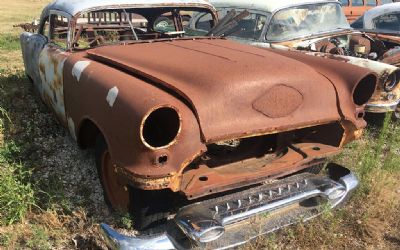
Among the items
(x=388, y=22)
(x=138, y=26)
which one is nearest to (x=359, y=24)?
(x=388, y=22)

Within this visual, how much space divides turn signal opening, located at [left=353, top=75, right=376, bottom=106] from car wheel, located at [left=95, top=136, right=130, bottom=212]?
1.78 metres

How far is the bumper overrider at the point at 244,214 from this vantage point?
231cm

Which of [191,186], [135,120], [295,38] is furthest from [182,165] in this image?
[295,38]

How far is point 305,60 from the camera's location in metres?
3.45

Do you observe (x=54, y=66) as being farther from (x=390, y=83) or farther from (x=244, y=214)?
(x=390, y=83)

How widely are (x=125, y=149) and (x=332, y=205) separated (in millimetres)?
1512

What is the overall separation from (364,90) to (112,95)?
5.94 ft

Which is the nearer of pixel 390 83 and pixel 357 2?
pixel 390 83

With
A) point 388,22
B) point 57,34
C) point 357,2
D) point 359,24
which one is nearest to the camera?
point 57,34

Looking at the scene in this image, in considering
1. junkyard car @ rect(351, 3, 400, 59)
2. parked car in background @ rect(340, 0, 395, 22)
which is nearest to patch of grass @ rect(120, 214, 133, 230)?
Result: junkyard car @ rect(351, 3, 400, 59)

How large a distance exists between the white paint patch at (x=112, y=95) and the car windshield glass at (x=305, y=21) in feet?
10.7

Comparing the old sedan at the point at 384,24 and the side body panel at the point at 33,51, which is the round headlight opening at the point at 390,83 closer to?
the old sedan at the point at 384,24

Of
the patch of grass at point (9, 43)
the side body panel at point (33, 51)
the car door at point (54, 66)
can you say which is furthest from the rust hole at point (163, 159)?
the patch of grass at point (9, 43)

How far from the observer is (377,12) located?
677 centimetres
